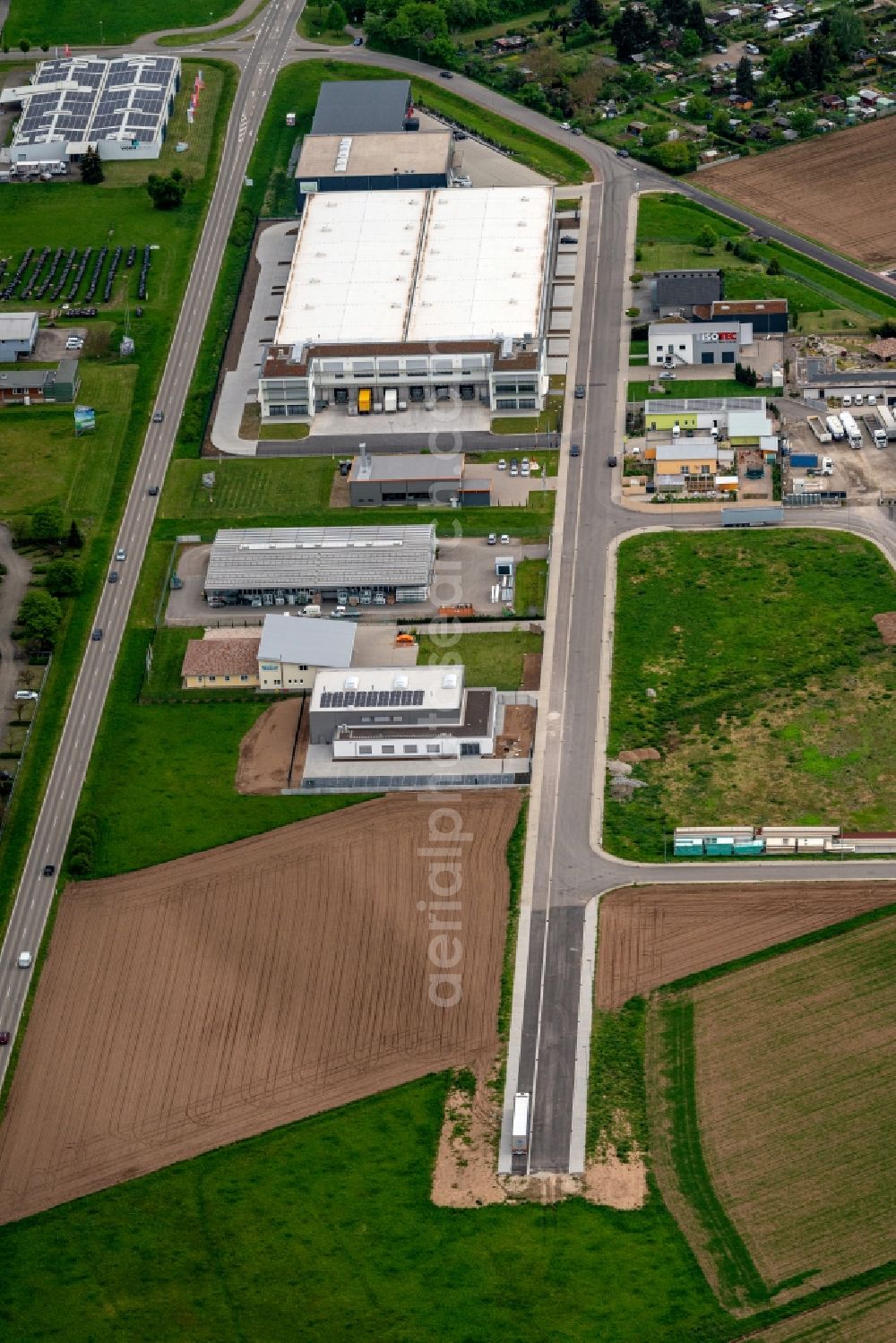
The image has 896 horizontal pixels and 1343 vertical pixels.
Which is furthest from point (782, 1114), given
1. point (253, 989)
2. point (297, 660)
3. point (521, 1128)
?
point (297, 660)

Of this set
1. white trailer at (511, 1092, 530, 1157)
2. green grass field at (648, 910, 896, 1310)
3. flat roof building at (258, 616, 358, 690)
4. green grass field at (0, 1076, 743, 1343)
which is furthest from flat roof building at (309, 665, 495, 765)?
green grass field at (0, 1076, 743, 1343)

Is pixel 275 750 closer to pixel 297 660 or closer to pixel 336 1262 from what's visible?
pixel 297 660

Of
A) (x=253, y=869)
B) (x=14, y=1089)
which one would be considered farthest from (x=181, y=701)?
(x=14, y=1089)

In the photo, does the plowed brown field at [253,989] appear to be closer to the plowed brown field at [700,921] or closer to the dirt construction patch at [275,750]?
Result: the dirt construction patch at [275,750]

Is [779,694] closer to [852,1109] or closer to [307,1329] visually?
[852,1109]

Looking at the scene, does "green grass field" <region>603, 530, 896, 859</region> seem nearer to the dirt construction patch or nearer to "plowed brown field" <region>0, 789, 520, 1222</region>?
"plowed brown field" <region>0, 789, 520, 1222</region>
